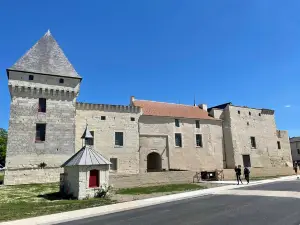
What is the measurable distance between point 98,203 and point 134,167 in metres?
17.0

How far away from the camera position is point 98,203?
14023 millimetres

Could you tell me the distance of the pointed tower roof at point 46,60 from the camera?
27.6 metres

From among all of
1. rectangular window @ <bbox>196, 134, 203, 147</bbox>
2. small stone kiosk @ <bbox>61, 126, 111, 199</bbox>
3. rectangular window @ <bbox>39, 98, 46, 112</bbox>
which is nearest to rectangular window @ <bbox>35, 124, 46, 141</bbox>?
rectangular window @ <bbox>39, 98, 46, 112</bbox>

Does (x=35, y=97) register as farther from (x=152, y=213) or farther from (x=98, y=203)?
(x=152, y=213)

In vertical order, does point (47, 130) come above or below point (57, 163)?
above

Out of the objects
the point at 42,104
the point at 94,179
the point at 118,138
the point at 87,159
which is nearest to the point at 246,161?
the point at 118,138

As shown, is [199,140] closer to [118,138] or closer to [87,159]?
[118,138]

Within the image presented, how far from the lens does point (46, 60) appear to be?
29.0 meters

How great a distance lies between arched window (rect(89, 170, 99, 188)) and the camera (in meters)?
16.5

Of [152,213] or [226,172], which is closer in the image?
[152,213]

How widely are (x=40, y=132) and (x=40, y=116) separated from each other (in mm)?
1699

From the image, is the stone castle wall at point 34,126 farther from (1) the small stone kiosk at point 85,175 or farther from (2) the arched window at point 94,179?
(2) the arched window at point 94,179

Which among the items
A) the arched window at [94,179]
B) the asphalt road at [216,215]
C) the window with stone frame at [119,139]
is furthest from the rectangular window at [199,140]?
the asphalt road at [216,215]

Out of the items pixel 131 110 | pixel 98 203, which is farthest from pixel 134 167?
pixel 98 203
